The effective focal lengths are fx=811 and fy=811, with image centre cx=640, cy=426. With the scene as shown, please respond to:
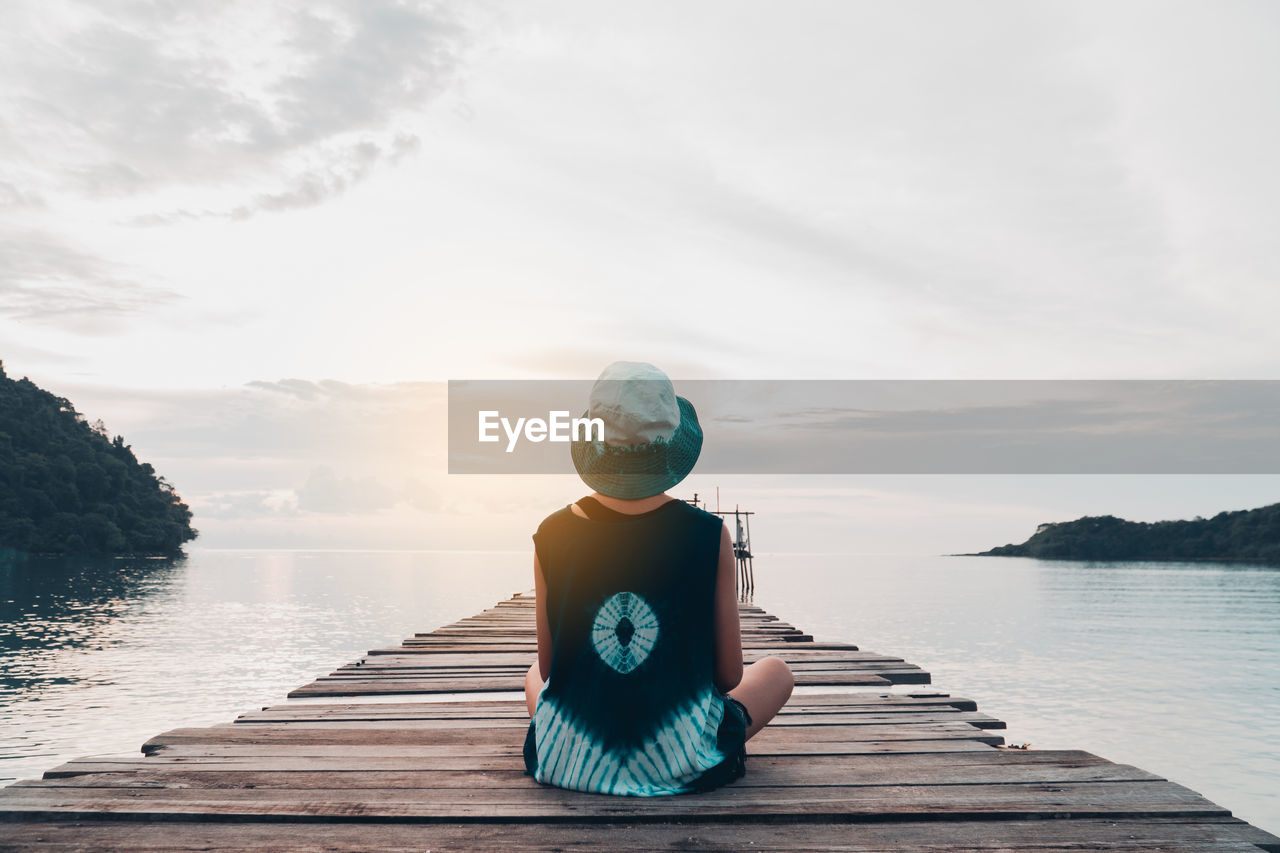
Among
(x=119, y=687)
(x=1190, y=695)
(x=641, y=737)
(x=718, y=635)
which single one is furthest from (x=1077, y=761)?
(x=1190, y=695)

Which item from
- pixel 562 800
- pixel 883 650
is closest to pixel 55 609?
pixel 883 650

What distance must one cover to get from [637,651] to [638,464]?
28.4 inches

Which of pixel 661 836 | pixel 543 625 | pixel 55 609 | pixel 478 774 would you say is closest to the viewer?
pixel 661 836

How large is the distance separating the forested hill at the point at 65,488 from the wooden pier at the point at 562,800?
92.4m

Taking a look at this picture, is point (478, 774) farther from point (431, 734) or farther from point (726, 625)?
point (726, 625)

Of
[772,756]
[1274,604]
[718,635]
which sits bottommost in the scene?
[1274,604]

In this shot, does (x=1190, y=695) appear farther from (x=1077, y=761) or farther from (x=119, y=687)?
(x=119, y=687)

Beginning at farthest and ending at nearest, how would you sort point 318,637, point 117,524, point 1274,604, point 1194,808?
point 117,524
point 1274,604
point 318,637
point 1194,808

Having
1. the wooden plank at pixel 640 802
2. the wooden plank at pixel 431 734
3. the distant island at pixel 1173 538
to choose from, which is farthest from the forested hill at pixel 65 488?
the distant island at pixel 1173 538

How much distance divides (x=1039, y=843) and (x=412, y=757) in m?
2.61

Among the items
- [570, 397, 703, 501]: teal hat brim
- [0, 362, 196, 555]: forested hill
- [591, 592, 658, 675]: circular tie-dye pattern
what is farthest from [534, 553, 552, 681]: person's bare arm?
[0, 362, 196, 555]: forested hill

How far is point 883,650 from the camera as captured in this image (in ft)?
91.8

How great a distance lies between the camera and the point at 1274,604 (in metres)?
52.4

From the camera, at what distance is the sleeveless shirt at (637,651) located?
3094 mm
